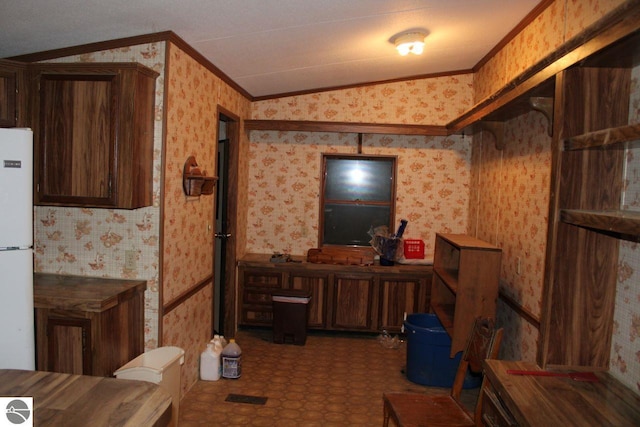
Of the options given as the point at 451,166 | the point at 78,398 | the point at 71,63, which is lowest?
the point at 78,398

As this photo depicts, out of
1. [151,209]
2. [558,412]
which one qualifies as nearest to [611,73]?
[558,412]

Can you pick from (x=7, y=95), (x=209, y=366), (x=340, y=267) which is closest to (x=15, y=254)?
(x=7, y=95)

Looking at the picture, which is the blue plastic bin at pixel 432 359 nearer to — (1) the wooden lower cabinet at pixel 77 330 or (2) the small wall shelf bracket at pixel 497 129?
(2) the small wall shelf bracket at pixel 497 129

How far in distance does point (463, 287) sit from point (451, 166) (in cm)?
214

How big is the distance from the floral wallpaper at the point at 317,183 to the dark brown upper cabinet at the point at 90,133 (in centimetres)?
247

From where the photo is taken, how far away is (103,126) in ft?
8.76

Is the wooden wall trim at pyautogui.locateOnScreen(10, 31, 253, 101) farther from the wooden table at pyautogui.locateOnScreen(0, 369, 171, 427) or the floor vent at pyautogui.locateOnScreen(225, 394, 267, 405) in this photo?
the floor vent at pyautogui.locateOnScreen(225, 394, 267, 405)

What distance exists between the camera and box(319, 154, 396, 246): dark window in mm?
5191

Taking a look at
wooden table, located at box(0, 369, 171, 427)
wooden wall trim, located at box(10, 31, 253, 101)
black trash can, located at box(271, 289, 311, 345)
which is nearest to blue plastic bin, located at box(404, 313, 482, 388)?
black trash can, located at box(271, 289, 311, 345)

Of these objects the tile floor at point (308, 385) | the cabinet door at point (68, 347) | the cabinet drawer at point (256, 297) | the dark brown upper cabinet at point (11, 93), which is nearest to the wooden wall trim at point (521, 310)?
the tile floor at point (308, 385)

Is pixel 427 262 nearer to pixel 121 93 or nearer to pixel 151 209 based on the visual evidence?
pixel 151 209

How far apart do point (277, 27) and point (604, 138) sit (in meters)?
1.96

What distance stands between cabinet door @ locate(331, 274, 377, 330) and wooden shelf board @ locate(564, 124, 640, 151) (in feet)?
10.1

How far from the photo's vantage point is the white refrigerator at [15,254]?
218 centimetres
